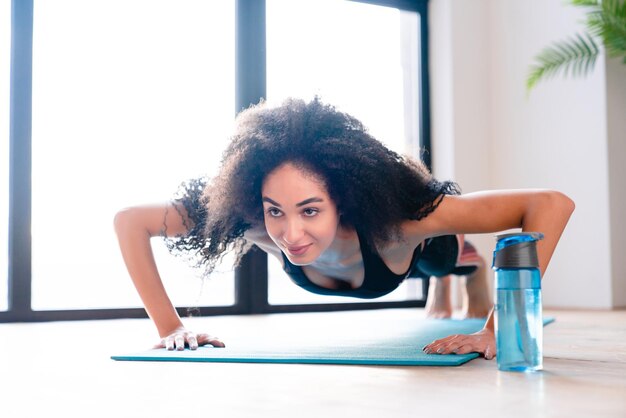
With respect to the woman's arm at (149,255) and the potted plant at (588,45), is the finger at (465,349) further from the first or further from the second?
the potted plant at (588,45)

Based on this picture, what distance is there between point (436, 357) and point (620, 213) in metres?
2.74

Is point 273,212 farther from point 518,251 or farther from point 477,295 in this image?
point 477,295

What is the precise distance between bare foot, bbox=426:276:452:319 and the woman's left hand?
147 cm

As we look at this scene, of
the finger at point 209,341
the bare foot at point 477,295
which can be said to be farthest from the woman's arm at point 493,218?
the bare foot at point 477,295

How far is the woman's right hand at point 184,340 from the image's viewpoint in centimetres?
186

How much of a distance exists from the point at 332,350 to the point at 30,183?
7.20 feet

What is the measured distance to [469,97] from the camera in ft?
14.9

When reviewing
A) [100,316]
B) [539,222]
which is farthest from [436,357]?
[100,316]

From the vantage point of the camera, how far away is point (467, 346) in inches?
67.3

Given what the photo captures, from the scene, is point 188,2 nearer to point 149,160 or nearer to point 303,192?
point 149,160

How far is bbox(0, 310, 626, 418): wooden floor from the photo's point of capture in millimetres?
1082

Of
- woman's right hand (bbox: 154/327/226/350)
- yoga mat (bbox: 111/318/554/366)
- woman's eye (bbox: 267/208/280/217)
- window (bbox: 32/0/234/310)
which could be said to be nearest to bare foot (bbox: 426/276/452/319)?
yoga mat (bbox: 111/318/554/366)

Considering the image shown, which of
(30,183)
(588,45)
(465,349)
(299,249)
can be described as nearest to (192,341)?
(299,249)

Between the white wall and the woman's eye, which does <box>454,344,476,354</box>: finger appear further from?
the white wall
